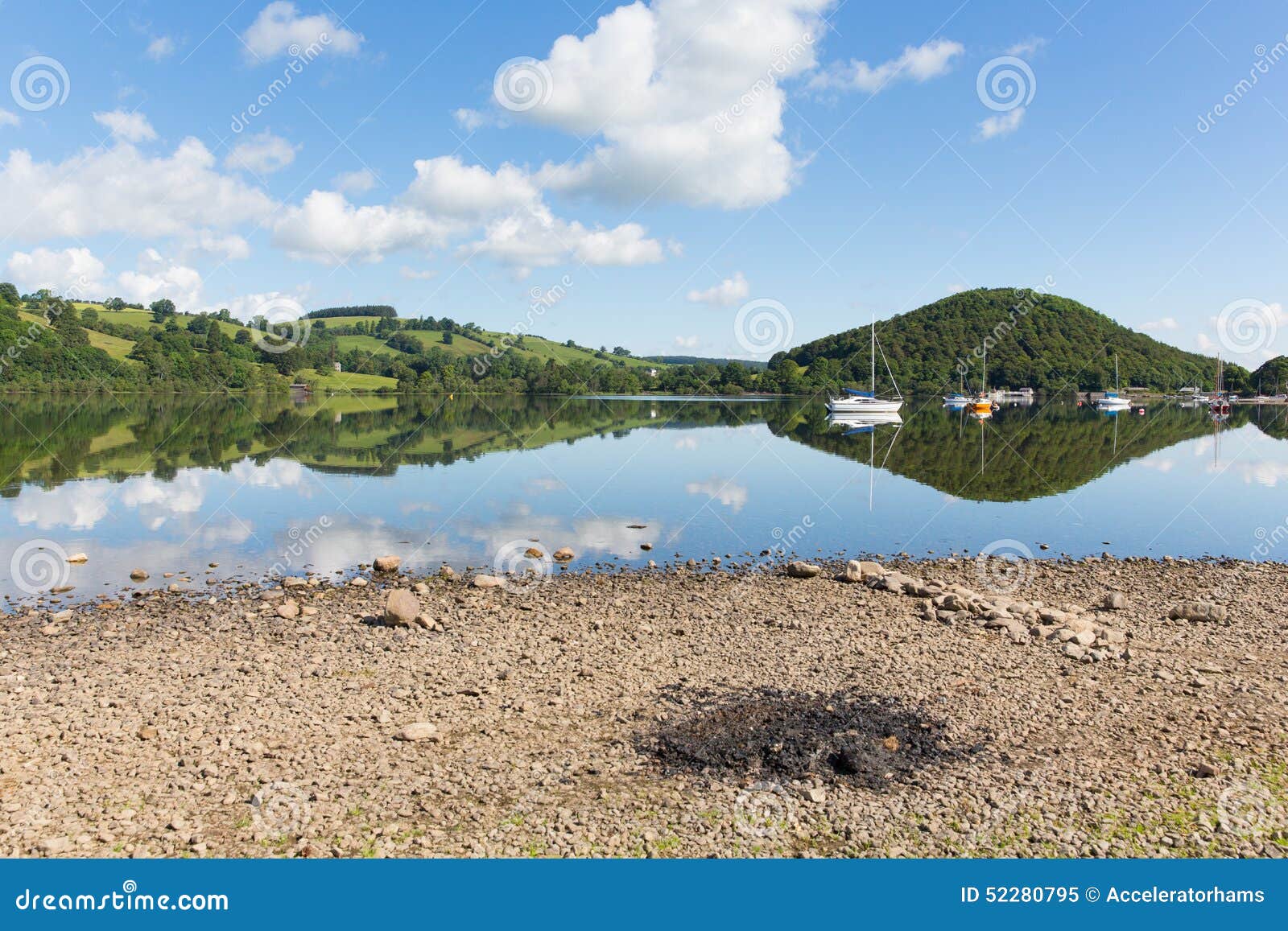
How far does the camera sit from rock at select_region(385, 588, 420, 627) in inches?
666

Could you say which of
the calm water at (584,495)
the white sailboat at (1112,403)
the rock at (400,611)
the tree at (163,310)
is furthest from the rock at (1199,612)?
the tree at (163,310)

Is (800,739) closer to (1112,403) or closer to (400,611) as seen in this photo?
(400,611)

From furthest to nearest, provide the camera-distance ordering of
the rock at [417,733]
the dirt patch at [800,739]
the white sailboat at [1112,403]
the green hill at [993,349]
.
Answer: the green hill at [993,349] → the white sailboat at [1112,403] → the rock at [417,733] → the dirt patch at [800,739]

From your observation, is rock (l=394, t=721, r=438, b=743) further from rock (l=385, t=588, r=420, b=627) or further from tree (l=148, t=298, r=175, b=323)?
tree (l=148, t=298, r=175, b=323)

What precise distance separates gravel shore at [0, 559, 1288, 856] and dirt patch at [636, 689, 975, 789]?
0.05m

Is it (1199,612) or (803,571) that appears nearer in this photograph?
(1199,612)

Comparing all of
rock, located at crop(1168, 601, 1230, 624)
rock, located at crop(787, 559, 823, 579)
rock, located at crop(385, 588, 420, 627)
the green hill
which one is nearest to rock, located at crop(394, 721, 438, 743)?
rock, located at crop(385, 588, 420, 627)

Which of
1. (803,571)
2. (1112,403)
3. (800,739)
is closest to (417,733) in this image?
(800,739)

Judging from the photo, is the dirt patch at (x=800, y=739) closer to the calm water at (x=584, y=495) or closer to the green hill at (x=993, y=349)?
the calm water at (x=584, y=495)

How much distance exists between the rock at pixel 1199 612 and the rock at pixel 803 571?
8351 mm

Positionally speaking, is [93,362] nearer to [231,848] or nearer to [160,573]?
[160,573]

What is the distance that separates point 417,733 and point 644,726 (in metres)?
3.31

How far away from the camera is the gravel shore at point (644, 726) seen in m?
8.91

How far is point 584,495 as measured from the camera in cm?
3741
